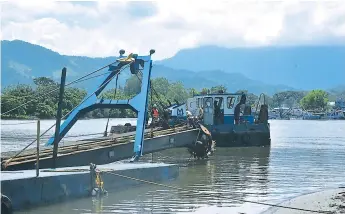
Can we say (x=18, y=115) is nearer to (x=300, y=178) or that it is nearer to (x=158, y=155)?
(x=158, y=155)

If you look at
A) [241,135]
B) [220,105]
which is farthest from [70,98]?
[241,135]

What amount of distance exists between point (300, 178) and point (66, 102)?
265ft

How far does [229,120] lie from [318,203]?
23.0 meters

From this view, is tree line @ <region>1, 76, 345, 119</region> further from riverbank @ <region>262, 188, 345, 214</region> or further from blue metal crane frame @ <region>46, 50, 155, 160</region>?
riverbank @ <region>262, 188, 345, 214</region>

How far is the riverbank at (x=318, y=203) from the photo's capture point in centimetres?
1278

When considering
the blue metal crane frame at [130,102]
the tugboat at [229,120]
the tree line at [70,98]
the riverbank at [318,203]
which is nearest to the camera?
the riverbank at [318,203]

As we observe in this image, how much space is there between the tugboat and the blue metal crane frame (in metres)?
11.7

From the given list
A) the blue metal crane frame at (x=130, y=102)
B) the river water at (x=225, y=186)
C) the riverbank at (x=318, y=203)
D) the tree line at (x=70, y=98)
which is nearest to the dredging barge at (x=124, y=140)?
the blue metal crane frame at (x=130, y=102)

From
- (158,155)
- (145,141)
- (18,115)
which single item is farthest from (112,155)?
(18,115)

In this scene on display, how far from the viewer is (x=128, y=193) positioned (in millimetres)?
15461

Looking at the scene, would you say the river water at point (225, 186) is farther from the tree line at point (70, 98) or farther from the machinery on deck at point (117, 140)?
the tree line at point (70, 98)

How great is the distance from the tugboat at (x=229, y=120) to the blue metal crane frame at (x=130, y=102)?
1172 cm

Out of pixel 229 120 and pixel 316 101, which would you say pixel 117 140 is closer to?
pixel 229 120

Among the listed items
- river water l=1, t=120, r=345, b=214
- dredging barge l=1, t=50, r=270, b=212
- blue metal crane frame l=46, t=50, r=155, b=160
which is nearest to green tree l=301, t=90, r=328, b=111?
dredging barge l=1, t=50, r=270, b=212
